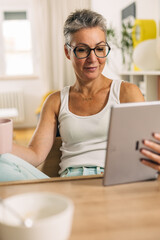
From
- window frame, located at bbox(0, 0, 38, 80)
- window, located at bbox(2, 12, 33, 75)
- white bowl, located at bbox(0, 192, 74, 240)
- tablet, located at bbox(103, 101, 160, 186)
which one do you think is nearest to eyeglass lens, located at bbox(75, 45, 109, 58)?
tablet, located at bbox(103, 101, 160, 186)

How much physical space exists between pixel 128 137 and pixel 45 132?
0.75m

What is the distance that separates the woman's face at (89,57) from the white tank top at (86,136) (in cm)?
12

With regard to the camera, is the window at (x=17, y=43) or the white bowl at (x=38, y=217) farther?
the window at (x=17, y=43)

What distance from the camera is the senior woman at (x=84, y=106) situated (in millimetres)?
1308

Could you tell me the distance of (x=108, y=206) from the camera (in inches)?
27.1

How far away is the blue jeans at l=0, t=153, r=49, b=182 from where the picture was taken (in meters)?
0.93

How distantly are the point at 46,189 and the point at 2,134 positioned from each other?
7.5 inches

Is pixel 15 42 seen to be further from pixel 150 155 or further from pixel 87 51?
pixel 150 155

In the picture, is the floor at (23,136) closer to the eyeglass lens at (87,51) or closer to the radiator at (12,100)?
the radiator at (12,100)

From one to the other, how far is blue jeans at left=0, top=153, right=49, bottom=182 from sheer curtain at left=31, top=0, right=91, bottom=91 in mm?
4681

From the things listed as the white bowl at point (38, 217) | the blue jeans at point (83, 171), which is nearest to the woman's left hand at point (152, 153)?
the white bowl at point (38, 217)

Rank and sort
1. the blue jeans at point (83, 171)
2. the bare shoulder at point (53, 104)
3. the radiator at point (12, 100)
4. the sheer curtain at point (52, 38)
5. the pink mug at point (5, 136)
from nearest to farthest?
the pink mug at point (5, 136), the blue jeans at point (83, 171), the bare shoulder at point (53, 104), the sheer curtain at point (52, 38), the radiator at point (12, 100)

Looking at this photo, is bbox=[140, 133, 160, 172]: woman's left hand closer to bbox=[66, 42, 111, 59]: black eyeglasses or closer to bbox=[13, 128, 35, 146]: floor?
bbox=[66, 42, 111, 59]: black eyeglasses

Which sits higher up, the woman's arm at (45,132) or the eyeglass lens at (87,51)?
the eyeglass lens at (87,51)
